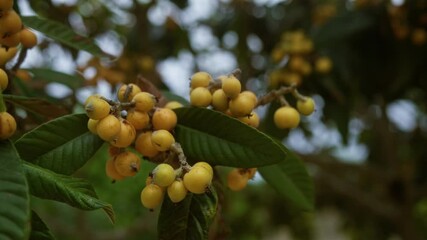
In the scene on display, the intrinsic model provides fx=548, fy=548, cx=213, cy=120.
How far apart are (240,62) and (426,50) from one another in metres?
0.79

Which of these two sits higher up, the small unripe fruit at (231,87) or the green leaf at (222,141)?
the small unripe fruit at (231,87)

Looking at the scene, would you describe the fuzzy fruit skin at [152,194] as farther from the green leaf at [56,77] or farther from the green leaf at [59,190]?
the green leaf at [56,77]

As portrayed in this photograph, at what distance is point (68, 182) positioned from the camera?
682mm

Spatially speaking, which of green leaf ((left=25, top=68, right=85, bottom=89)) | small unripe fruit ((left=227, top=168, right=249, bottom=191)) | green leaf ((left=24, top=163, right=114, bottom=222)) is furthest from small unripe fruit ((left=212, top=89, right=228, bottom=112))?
green leaf ((left=25, top=68, right=85, bottom=89))

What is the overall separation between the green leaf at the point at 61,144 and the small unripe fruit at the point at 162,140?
3.9 inches

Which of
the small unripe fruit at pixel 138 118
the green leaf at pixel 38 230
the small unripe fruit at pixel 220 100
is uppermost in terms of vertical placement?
the small unripe fruit at pixel 220 100

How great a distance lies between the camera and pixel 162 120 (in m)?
0.79

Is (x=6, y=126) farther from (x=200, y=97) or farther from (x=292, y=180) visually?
(x=292, y=180)

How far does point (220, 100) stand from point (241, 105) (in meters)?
0.04

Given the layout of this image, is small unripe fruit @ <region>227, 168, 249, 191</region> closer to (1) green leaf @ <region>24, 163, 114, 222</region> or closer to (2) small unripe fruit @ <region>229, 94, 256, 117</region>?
(2) small unripe fruit @ <region>229, 94, 256, 117</region>

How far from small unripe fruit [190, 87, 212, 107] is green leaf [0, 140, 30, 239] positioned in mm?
296

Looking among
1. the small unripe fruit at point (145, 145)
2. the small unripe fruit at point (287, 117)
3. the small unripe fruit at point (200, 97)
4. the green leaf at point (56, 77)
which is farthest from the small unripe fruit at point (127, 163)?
the green leaf at point (56, 77)

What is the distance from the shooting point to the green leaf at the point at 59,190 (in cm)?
66

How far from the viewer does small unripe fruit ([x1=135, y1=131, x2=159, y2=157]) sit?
0.78m
